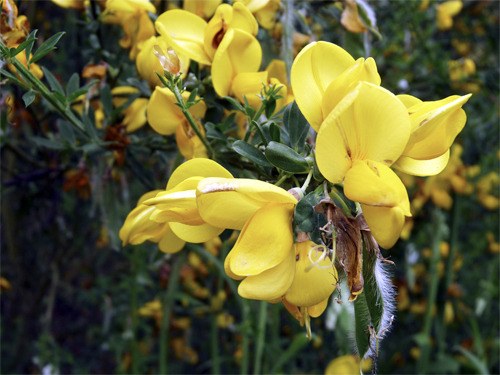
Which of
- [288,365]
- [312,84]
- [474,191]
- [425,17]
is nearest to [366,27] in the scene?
[312,84]

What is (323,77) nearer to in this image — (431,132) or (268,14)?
(431,132)

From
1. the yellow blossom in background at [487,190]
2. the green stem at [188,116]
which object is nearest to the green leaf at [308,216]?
the green stem at [188,116]

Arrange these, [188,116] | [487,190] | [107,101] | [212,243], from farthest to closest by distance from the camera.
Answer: [487,190] < [212,243] < [107,101] < [188,116]

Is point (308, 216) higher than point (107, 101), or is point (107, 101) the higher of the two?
point (308, 216)

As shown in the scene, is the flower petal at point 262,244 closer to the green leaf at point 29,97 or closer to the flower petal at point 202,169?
the flower petal at point 202,169

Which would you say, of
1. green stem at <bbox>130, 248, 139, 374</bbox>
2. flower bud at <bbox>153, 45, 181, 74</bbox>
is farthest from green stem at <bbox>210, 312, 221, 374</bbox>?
flower bud at <bbox>153, 45, 181, 74</bbox>

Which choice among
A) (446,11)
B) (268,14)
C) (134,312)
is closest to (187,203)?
(268,14)
